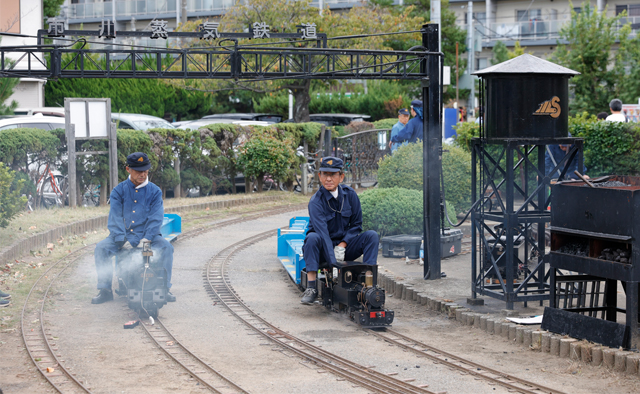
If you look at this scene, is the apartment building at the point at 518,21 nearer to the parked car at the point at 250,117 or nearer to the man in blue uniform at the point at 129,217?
the parked car at the point at 250,117

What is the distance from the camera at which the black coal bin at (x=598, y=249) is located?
655 cm

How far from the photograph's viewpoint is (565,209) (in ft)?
23.8

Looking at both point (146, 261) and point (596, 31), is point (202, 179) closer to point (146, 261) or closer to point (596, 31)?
point (146, 261)

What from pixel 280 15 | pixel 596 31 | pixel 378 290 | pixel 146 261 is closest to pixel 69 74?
pixel 146 261

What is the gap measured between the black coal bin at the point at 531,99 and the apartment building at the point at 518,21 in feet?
123

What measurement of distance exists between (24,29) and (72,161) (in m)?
15.6

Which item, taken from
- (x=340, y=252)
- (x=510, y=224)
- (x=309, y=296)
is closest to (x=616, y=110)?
(x=510, y=224)

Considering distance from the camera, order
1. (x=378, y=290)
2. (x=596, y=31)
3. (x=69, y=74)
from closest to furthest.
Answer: (x=378, y=290) → (x=69, y=74) → (x=596, y=31)

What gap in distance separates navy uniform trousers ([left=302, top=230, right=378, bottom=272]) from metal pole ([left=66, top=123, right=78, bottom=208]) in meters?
8.15

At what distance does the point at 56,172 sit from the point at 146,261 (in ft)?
27.2

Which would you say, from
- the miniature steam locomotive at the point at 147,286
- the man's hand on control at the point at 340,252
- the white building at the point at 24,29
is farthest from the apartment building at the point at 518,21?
the miniature steam locomotive at the point at 147,286

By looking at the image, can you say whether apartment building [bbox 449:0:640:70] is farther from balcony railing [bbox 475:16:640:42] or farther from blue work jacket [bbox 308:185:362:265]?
blue work jacket [bbox 308:185:362:265]

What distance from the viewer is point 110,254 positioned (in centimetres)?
905

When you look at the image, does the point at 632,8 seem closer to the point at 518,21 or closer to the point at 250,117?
the point at 518,21
